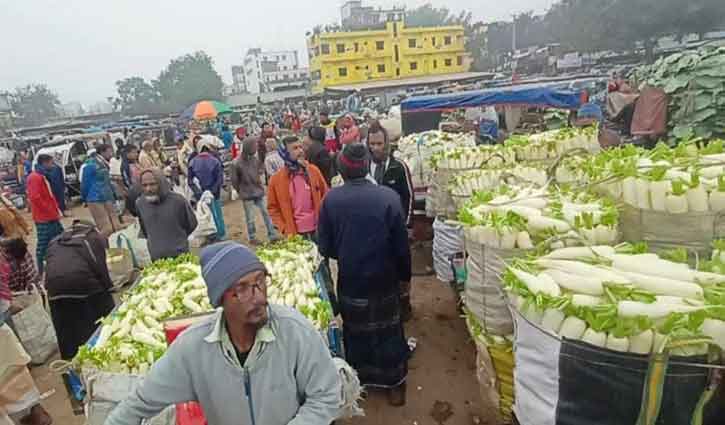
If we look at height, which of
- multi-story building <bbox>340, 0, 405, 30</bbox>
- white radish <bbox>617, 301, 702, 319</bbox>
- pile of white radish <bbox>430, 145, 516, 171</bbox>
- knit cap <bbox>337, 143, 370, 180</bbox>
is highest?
multi-story building <bbox>340, 0, 405, 30</bbox>

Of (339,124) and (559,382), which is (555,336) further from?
(339,124)

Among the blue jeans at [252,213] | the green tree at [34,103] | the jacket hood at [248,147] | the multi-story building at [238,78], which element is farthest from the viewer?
the multi-story building at [238,78]

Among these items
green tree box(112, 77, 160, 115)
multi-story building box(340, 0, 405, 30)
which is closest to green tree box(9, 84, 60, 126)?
green tree box(112, 77, 160, 115)

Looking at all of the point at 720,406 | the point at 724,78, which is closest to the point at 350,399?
the point at 720,406

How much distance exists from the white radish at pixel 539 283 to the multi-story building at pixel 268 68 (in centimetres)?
10735

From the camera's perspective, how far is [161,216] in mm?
4504

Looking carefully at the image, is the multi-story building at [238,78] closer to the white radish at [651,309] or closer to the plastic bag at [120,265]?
the plastic bag at [120,265]

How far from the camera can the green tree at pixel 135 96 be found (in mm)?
77750

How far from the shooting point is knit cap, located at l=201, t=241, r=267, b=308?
5.35 feet

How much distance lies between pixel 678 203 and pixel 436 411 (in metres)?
2.20

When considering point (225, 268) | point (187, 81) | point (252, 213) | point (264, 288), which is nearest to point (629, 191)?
point (264, 288)

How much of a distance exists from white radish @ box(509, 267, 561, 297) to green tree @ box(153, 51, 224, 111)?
8092 centimetres

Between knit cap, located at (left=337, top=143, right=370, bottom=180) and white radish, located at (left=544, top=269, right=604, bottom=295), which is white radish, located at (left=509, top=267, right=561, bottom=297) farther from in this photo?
knit cap, located at (left=337, top=143, right=370, bottom=180)

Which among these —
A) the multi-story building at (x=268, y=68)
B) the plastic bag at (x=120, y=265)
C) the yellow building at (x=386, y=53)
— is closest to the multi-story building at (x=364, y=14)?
the multi-story building at (x=268, y=68)
